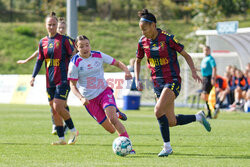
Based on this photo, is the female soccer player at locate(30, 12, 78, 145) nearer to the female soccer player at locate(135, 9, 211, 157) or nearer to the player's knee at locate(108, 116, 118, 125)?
the player's knee at locate(108, 116, 118, 125)

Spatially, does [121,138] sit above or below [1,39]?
above

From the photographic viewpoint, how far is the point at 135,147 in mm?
9039

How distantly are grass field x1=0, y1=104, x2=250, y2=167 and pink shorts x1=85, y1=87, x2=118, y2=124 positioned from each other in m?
0.56

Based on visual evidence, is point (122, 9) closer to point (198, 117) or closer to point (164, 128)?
point (198, 117)

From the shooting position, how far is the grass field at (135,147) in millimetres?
7270

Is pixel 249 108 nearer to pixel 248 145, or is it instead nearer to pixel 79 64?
pixel 248 145

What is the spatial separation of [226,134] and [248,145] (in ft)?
6.46

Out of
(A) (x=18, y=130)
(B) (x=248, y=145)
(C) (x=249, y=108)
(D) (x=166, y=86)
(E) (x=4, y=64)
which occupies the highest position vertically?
(D) (x=166, y=86)

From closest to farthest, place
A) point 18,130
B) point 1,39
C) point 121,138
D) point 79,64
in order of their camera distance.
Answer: point 121,138
point 79,64
point 18,130
point 1,39

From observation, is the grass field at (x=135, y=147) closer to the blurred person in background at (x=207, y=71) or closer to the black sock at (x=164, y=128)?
the black sock at (x=164, y=128)

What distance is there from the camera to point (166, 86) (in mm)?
8219

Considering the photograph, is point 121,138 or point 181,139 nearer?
point 121,138

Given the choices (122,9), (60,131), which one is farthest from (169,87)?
(122,9)

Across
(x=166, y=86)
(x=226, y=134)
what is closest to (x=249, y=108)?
(x=226, y=134)
